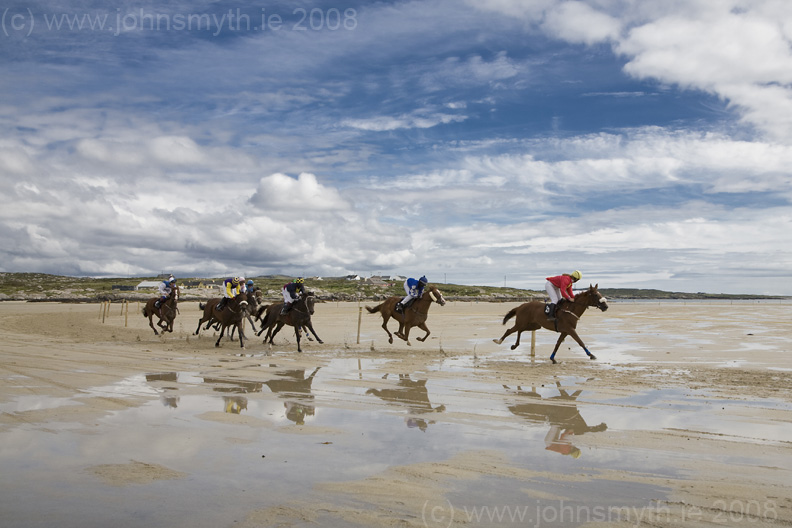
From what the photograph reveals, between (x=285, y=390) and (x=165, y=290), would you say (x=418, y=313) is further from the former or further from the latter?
(x=165, y=290)

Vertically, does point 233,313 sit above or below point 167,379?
above

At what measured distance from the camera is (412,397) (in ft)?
33.3

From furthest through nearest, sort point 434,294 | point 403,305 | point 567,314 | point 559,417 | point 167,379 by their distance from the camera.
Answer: point 403,305 < point 434,294 < point 567,314 < point 167,379 < point 559,417

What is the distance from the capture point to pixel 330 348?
19.1 meters

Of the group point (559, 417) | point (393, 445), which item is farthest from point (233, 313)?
point (393, 445)

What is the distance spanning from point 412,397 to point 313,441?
3.49m

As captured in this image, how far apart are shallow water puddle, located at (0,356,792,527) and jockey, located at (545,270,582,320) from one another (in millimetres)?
5340

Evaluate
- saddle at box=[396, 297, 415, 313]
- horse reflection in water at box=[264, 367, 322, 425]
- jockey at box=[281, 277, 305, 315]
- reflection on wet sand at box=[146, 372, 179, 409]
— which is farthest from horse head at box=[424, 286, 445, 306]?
reflection on wet sand at box=[146, 372, 179, 409]

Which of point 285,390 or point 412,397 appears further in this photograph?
point 285,390

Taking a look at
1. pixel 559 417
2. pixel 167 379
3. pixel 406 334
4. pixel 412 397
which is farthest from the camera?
pixel 406 334

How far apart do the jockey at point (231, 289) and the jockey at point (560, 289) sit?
36.3 ft

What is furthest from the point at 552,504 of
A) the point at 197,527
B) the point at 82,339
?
the point at 82,339

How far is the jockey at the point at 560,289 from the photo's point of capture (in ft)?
54.9

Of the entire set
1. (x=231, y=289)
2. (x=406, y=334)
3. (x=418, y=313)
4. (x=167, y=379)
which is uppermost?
(x=231, y=289)
